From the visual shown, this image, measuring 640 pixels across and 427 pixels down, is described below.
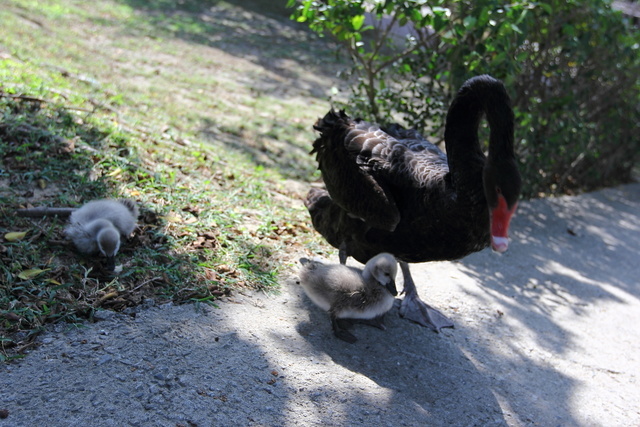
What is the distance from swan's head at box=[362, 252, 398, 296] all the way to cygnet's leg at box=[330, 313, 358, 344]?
1.16 feet

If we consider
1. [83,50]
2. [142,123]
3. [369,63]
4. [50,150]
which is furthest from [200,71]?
[50,150]

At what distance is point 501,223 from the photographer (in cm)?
295

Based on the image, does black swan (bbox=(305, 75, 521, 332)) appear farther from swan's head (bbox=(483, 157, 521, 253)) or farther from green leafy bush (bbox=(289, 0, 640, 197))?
green leafy bush (bbox=(289, 0, 640, 197))

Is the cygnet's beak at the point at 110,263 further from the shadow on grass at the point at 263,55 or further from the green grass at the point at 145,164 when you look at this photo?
the shadow on grass at the point at 263,55

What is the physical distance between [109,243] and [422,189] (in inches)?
74.8

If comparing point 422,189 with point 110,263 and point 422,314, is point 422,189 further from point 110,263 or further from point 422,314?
point 110,263

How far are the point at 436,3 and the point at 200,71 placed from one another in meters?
4.76

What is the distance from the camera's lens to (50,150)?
454 cm

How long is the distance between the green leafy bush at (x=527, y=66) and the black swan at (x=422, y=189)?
4.17 feet

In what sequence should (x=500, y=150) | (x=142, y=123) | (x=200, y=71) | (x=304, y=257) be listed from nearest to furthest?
1. (x=500, y=150)
2. (x=304, y=257)
3. (x=142, y=123)
4. (x=200, y=71)

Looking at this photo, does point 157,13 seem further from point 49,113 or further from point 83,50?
point 49,113

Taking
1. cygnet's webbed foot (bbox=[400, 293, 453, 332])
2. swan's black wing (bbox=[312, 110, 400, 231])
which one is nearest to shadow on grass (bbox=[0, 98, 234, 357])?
swan's black wing (bbox=[312, 110, 400, 231])

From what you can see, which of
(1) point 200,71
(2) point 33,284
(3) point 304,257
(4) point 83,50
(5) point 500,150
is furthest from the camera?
(1) point 200,71

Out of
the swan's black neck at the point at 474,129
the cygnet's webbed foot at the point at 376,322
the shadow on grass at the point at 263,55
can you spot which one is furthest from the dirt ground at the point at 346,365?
the shadow on grass at the point at 263,55
